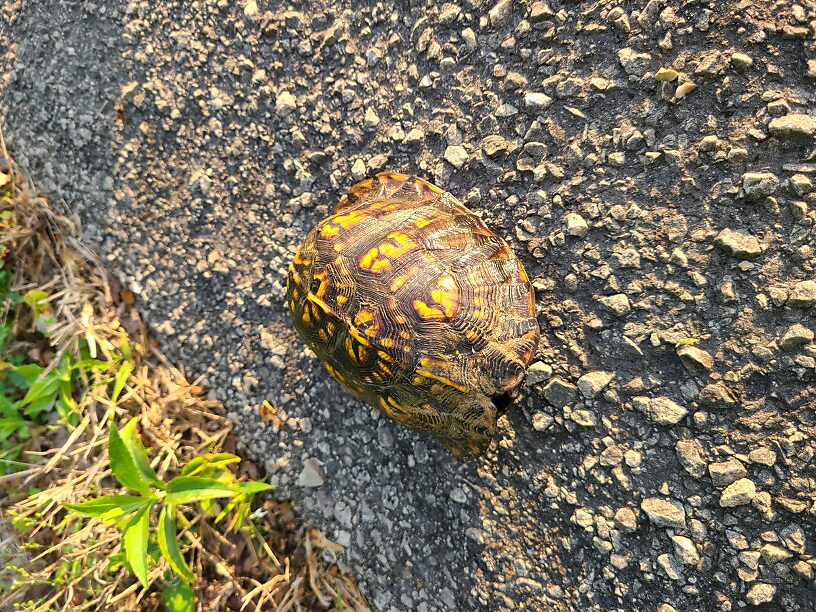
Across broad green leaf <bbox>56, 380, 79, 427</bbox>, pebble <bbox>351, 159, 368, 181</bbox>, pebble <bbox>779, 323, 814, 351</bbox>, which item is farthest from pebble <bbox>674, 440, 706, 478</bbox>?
broad green leaf <bbox>56, 380, 79, 427</bbox>

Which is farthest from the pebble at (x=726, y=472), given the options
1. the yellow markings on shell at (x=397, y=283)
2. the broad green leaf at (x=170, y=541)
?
the broad green leaf at (x=170, y=541)

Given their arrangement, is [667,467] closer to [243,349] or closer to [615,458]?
[615,458]

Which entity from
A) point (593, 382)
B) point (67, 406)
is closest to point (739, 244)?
point (593, 382)

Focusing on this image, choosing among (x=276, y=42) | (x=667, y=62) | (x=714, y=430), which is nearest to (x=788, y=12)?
(x=667, y=62)

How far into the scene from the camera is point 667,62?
60.6 inches

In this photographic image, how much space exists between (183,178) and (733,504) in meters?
2.09

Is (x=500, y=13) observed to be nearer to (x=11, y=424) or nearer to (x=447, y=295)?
(x=447, y=295)

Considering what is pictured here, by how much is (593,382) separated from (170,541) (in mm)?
1433

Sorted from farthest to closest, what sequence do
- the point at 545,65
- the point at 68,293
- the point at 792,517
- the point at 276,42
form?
1. the point at 68,293
2. the point at 276,42
3. the point at 545,65
4. the point at 792,517

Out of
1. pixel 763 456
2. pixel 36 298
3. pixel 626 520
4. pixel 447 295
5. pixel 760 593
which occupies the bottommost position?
pixel 760 593

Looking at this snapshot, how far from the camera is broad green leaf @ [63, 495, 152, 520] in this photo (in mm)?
1652

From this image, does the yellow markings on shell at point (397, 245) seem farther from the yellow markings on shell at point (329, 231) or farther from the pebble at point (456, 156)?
the pebble at point (456, 156)

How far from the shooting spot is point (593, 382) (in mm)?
1626

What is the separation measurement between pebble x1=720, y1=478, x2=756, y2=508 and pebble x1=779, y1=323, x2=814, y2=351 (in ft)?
1.22
